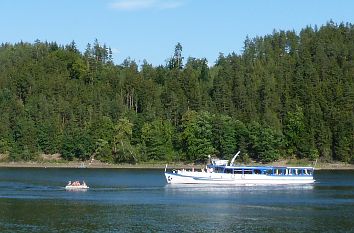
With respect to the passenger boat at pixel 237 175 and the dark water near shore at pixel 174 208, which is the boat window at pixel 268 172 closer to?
the passenger boat at pixel 237 175

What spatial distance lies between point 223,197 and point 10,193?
3488 centimetres

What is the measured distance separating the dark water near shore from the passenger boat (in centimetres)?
510

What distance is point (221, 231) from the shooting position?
74500mm

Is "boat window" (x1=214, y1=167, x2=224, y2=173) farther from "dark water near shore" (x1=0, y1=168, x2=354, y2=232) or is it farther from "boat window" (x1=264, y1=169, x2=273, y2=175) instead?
"boat window" (x1=264, y1=169, x2=273, y2=175)

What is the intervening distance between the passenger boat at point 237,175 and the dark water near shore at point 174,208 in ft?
16.7

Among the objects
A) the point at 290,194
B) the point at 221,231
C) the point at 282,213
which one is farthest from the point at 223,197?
the point at 221,231

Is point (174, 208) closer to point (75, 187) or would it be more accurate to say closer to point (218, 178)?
point (75, 187)

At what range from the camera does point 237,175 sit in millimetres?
141375

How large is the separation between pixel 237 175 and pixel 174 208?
48481mm

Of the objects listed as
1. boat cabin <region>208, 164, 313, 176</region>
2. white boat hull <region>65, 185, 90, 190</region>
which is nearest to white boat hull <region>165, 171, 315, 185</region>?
boat cabin <region>208, 164, 313, 176</region>

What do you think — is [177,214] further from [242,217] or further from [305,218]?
[305,218]

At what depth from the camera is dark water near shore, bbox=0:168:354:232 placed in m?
77.6

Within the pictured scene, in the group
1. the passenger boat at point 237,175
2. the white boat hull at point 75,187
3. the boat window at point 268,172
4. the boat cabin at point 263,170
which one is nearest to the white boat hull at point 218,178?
the passenger boat at point 237,175

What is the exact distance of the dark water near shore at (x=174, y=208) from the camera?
77.6 m
